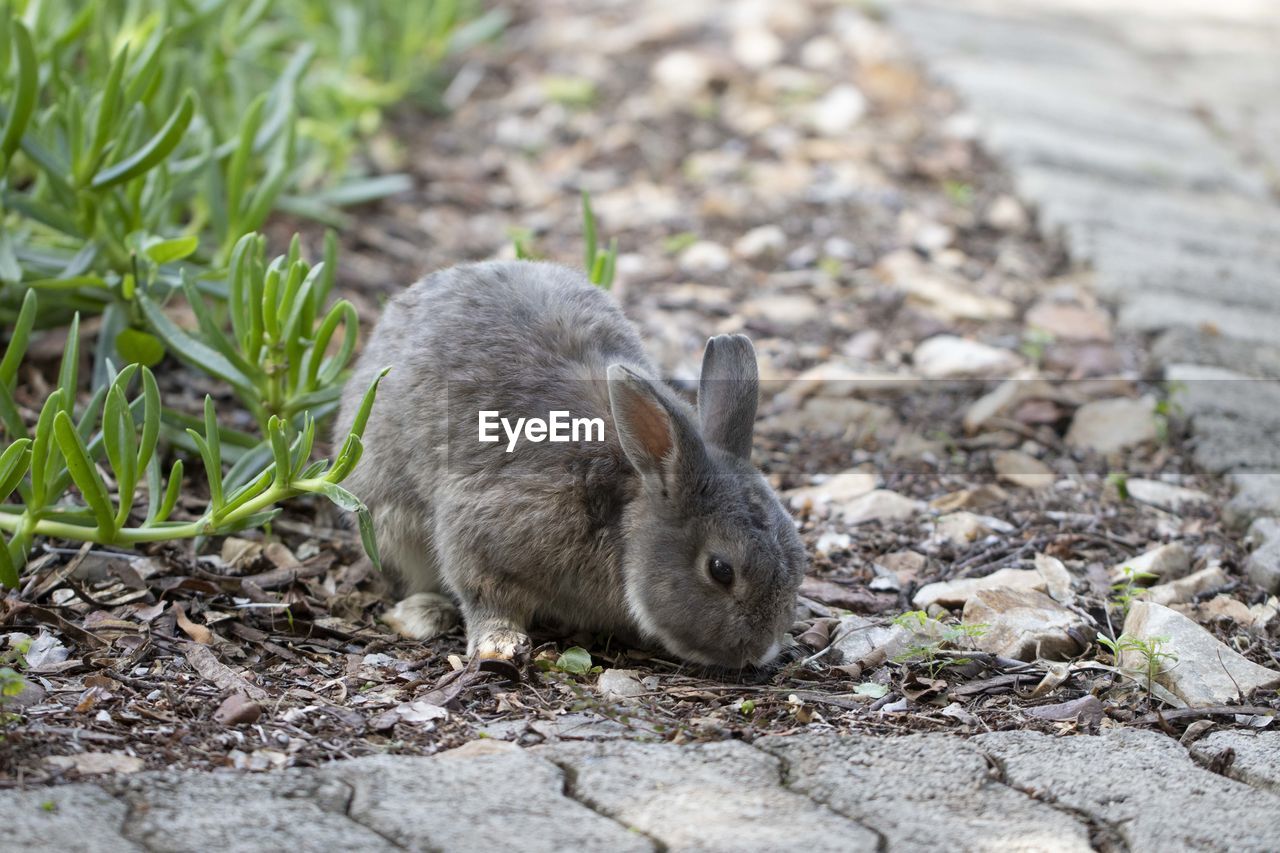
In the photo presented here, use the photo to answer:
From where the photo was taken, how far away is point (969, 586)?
4.19 m

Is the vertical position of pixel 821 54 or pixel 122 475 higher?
pixel 821 54

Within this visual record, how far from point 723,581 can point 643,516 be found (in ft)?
1.03

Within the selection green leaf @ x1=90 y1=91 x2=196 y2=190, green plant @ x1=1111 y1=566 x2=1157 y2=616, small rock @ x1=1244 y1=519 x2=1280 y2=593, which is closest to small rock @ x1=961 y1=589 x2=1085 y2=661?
green plant @ x1=1111 y1=566 x2=1157 y2=616

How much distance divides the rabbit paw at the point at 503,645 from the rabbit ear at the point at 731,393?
0.77 meters

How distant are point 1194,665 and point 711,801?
4.92ft

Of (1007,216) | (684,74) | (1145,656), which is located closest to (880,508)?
(1145,656)

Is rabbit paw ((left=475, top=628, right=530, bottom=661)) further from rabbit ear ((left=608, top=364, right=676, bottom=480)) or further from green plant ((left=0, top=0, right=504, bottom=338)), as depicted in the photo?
green plant ((left=0, top=0, right=504, bottom=338))

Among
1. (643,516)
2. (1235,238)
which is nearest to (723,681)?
(643,516)

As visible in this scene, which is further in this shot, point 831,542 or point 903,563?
point 831,542

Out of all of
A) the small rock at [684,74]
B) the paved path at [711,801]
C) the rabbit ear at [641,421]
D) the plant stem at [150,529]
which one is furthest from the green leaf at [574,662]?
the small rock at [684,74]

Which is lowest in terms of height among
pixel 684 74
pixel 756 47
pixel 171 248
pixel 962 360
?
pixel 962 360

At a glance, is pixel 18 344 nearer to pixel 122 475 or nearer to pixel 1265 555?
pixel 122 475

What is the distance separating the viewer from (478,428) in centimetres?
408

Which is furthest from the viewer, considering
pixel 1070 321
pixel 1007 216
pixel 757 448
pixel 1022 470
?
pixel 1007 216
